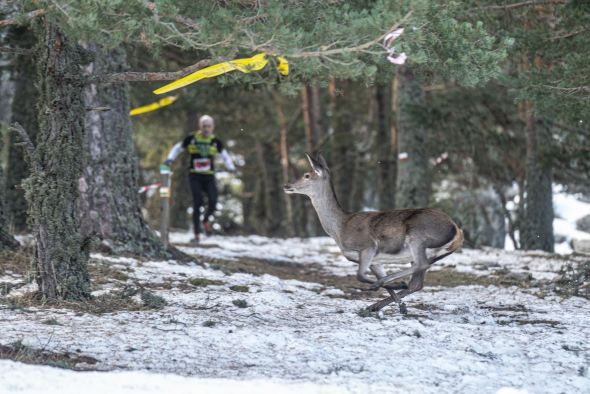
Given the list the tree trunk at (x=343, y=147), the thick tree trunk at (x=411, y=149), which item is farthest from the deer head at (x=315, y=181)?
the tree trunk at (x=343, y=147)

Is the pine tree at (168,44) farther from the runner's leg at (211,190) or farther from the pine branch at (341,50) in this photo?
the runner's leg at (211,190)

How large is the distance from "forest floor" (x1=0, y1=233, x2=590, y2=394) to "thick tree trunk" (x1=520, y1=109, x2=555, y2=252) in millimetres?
6796

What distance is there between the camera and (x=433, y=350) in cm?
732

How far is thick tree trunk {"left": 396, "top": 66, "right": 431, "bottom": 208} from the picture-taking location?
18.6 metres

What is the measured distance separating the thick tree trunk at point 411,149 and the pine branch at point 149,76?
35.1 feet

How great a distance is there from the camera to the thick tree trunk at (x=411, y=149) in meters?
18.6

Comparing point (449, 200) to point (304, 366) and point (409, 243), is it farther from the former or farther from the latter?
point (304, 366)

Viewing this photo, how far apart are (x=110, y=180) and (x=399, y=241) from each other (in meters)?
5.12

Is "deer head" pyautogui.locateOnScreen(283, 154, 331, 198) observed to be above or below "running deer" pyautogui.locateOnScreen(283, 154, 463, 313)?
above

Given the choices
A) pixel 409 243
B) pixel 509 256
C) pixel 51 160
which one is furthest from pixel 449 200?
pixel 51 160

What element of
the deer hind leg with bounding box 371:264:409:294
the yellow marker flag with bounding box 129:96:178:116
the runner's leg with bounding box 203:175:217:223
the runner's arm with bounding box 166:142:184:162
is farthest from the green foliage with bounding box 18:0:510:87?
the yellow marker flag with bounding box 129:96:178:116

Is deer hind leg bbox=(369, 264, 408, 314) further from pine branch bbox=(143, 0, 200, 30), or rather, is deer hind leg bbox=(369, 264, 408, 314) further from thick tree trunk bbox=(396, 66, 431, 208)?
thick tree trunk bbox=(396, 66, 431, 208)

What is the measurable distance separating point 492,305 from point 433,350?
303 centimetres

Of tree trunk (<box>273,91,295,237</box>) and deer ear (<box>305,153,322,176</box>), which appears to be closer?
deer ear (<box>305,153,322,176</box>)
